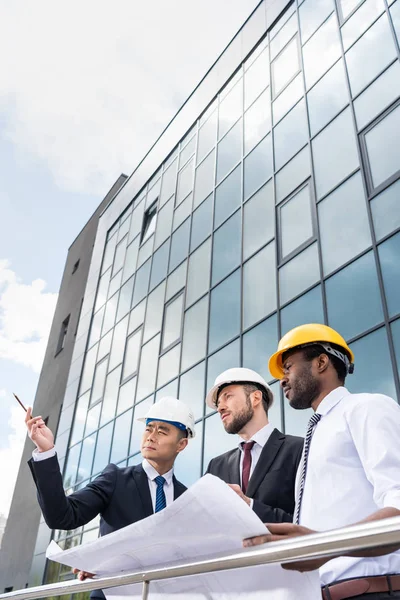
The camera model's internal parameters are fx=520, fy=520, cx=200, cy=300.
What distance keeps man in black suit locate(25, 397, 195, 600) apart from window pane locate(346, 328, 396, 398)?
3807 mm

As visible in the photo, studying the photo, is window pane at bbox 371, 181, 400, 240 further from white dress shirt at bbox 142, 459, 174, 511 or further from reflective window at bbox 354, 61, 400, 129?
white dress shirt at bbox 142, 459, 174, 511

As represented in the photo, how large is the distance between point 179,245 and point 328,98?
5.75m

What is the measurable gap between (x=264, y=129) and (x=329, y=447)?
10.8 m

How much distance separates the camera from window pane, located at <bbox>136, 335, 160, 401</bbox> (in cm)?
1295

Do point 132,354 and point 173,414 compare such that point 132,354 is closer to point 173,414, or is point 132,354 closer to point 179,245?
point 179,245

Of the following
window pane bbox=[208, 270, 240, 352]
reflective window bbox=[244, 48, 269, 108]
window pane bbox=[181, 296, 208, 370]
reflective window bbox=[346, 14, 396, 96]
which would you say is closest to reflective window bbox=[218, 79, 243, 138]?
reflective window bbox=[244, 48, 269, 108]

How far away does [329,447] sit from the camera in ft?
6.64

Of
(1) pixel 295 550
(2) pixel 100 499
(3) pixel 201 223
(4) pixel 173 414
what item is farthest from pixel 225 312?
(1) pixel 295 550

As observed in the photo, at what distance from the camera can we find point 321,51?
34.9 feet

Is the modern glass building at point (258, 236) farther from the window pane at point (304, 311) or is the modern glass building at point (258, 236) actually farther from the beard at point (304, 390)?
the beard at point (304, 390)

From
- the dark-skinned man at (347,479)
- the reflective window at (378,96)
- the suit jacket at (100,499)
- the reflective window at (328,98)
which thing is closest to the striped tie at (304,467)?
the dark-skinned man at (347,479)

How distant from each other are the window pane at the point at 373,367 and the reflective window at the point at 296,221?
260 centimetres

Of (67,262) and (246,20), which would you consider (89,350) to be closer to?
(67,262)

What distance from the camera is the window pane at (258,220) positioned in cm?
1046
